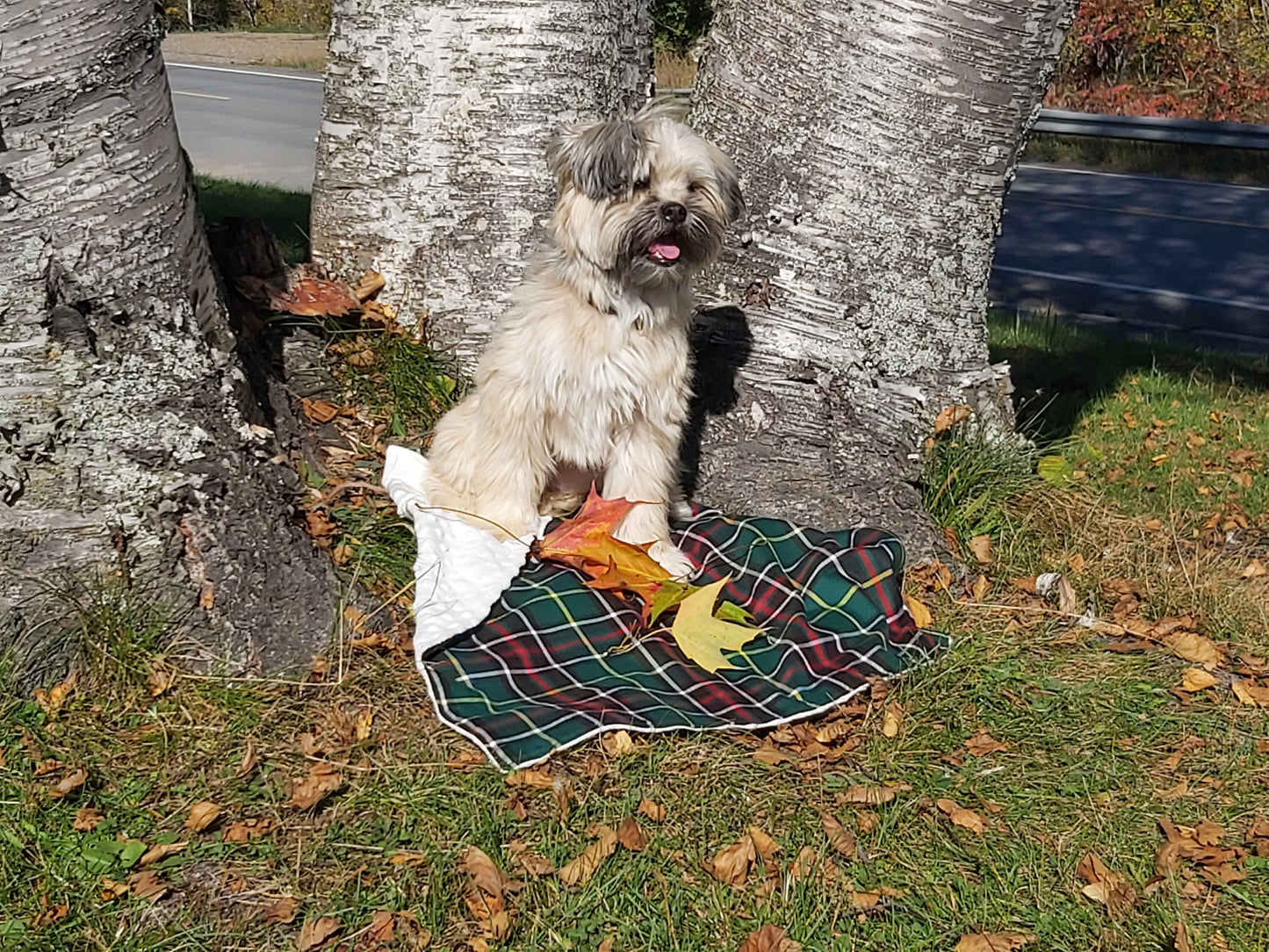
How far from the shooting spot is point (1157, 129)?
16.6 meters

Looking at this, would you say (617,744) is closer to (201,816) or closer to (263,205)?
(201,816)

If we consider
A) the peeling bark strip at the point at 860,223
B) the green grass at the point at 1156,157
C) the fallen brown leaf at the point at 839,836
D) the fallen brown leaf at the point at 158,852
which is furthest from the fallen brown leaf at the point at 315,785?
the green grass at the point at 1156,157

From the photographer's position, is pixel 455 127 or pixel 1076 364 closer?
pixel 455 127

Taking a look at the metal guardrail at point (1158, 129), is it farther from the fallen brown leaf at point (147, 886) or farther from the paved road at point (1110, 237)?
the fallen brown leaf at point (147, 886)

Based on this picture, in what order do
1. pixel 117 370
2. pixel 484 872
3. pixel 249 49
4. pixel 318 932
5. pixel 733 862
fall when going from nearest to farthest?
pixel 318 932
pixel 484 872
pixel 733 862
pixel 117 370
pixel 249 49

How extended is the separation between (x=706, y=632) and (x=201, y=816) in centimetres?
157

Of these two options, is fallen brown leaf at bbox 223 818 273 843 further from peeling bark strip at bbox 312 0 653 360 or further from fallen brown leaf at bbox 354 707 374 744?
peeling bark strip at bbox 312 0 653 360

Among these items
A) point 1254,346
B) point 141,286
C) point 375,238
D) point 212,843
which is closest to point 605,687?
point 212,843

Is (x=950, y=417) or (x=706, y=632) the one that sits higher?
(x=950, y=417)

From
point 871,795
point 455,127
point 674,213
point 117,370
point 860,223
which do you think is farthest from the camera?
point 455,127

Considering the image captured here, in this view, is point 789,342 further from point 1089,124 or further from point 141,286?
point 1089,124

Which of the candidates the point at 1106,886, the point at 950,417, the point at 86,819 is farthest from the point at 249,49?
the point at 1106,886

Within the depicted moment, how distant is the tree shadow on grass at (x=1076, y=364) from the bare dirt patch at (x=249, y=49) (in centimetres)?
2190

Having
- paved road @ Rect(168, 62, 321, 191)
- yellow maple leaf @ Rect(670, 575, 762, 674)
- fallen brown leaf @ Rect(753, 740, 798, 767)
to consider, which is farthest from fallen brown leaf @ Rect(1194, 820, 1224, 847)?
paved road @ Rect(168, 62, 321, 191)
